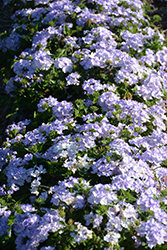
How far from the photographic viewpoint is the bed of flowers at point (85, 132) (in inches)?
114

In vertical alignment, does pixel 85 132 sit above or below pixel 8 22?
below

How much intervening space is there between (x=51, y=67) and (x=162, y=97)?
1823 mm

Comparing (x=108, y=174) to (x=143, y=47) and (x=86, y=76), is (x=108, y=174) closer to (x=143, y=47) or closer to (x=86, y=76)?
(x=86, y=76)

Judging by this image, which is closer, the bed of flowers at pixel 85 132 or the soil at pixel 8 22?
the bed of flowers at pixel 85 132

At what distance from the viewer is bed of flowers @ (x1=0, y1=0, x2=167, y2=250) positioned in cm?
289

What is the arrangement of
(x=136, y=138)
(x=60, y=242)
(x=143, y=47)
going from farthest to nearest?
(x=143, y=47), (x=136, y=138), (x=60, y=242)

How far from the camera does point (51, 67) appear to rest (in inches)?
178

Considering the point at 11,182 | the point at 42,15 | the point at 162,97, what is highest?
the point at 42,15

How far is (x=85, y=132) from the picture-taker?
3.66 m

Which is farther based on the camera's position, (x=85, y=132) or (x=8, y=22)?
(x=8, y=22)

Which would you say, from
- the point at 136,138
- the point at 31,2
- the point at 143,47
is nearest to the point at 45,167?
the point at 136,138

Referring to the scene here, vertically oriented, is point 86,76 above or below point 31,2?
below

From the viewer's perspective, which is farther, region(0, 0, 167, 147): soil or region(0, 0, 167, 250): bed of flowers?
region(0, 0, 167, 147): soil

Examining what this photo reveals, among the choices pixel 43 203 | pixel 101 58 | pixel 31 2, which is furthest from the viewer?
pixel 31 2
